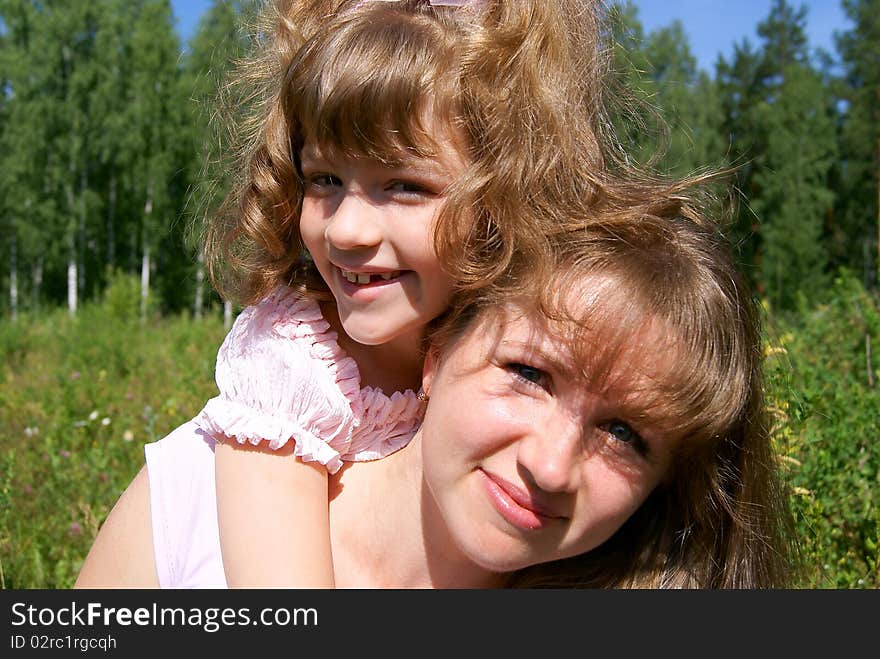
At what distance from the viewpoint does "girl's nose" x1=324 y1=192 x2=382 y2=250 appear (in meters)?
1.69

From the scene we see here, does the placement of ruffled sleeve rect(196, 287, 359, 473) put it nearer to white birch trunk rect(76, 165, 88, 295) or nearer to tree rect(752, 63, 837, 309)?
white birch trunk rect(76, 165, 88, 295)

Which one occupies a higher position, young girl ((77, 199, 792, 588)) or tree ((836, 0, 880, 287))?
tree ((836, 0, 880, 287))

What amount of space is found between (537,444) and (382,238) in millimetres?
543

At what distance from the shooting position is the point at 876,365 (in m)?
3.54

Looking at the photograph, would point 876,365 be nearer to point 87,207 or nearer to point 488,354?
point 488,354

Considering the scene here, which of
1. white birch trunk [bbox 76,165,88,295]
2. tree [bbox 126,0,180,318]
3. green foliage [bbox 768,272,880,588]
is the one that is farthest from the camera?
tree [bbox 126,0,180,318]

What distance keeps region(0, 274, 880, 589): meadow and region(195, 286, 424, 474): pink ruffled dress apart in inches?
42.5

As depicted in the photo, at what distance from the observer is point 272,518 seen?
1.69 m

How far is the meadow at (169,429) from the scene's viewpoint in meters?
2.49

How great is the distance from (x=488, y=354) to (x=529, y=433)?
6.9 inches

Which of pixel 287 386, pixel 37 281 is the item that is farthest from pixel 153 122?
pixel 287 386

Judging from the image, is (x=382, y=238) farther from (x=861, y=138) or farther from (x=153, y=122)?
(x=861, y=138)

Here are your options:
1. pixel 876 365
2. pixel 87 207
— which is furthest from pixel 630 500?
pixel 87 207

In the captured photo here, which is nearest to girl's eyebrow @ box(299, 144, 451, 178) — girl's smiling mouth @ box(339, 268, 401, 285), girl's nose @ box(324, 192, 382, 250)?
girl's nose @ box(324, 192, 382, 250)
